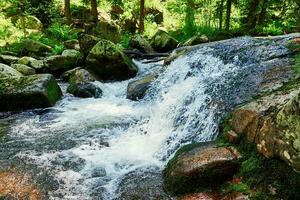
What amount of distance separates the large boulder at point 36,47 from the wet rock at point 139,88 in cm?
625

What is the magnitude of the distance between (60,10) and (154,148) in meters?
18.0

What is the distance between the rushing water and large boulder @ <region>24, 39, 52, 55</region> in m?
5.31

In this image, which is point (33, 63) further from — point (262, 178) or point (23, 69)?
point (262, 178)

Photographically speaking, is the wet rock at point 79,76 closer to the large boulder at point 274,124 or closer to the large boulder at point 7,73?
the large boulder at point 7,73

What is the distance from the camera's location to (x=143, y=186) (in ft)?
18.7

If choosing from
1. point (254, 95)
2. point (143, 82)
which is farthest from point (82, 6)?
point (254, 95)

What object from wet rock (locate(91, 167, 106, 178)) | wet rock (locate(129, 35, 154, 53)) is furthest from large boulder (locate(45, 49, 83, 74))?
wet rock (locate(91, 167, 106, 178))

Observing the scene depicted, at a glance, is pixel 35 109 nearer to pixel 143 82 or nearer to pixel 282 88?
pixel 143 82

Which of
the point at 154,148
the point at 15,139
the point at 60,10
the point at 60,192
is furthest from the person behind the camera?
the point at 60,10

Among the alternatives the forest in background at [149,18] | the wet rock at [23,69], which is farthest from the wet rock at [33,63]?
the forest in background at [149,18]

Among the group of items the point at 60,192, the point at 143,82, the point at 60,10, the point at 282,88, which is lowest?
the point at 60,192

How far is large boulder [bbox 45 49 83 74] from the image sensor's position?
44.2 feet

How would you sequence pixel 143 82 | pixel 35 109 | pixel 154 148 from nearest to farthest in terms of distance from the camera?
pixel 154 148
pixel 35 109
pixel 143 82

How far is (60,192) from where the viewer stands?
562 centimetres
